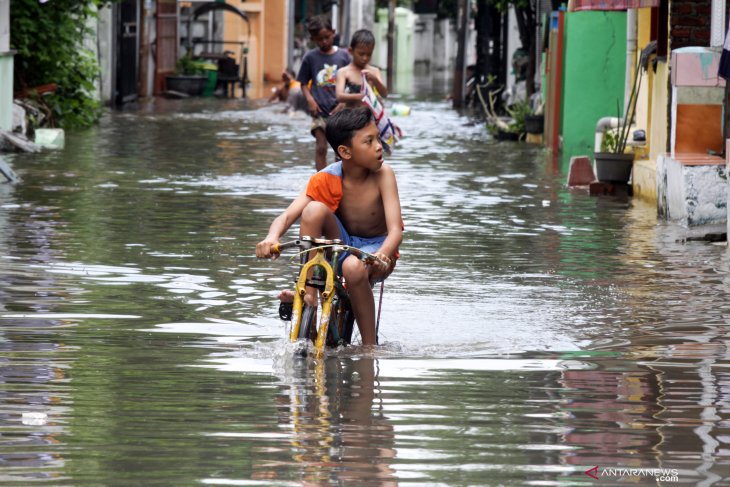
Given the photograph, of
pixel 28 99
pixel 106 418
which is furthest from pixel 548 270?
pixel 28 99

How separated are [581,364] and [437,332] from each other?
101 cm

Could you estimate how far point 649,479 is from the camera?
5004 millimetres

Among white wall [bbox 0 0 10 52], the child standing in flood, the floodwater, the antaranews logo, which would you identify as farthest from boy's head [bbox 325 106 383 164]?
white wall [bbox 0 0 10 52]

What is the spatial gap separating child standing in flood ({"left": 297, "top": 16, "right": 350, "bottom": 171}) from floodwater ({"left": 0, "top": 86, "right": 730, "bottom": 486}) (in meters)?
1.13

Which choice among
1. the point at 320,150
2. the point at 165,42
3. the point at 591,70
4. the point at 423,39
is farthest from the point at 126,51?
the point at 423,39

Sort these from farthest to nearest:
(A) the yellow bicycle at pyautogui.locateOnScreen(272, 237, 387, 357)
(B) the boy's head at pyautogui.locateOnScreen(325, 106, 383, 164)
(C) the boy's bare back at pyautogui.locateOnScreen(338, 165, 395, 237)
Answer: (C) the boy's bare back at pyautogui.locateOnScreen(338, 165, 395, 237) → (B) the boy's head at pyautogui.locateOnScreen(325, 106, 383, 164) → (A) the yellow bicycle at pyautogui.locateOnScreen(272, 237, 387, 357)

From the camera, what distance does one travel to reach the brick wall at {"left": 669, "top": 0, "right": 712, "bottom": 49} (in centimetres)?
1363

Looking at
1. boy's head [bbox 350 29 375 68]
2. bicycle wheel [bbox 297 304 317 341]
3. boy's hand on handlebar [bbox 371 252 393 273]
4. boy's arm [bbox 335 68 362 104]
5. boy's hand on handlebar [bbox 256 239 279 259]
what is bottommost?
bicycle wheel [bbox 297 304 317 341]

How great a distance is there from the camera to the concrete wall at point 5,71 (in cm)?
1864

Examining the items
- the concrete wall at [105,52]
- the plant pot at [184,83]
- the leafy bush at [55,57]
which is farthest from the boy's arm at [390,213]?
the plant pot at [184,83]

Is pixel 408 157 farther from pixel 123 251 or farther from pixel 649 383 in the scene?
pixel 649 383

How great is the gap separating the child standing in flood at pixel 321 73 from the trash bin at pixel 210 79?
74.5ft

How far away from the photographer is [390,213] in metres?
7.08

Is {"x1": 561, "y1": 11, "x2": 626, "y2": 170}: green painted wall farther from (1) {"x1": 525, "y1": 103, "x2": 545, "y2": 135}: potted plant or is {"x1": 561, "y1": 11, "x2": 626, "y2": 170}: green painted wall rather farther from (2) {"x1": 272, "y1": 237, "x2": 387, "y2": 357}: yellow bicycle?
(2) {"x1": 272, "y1": 237, "x2": 387, "y2": 357}: yellow bicycle
